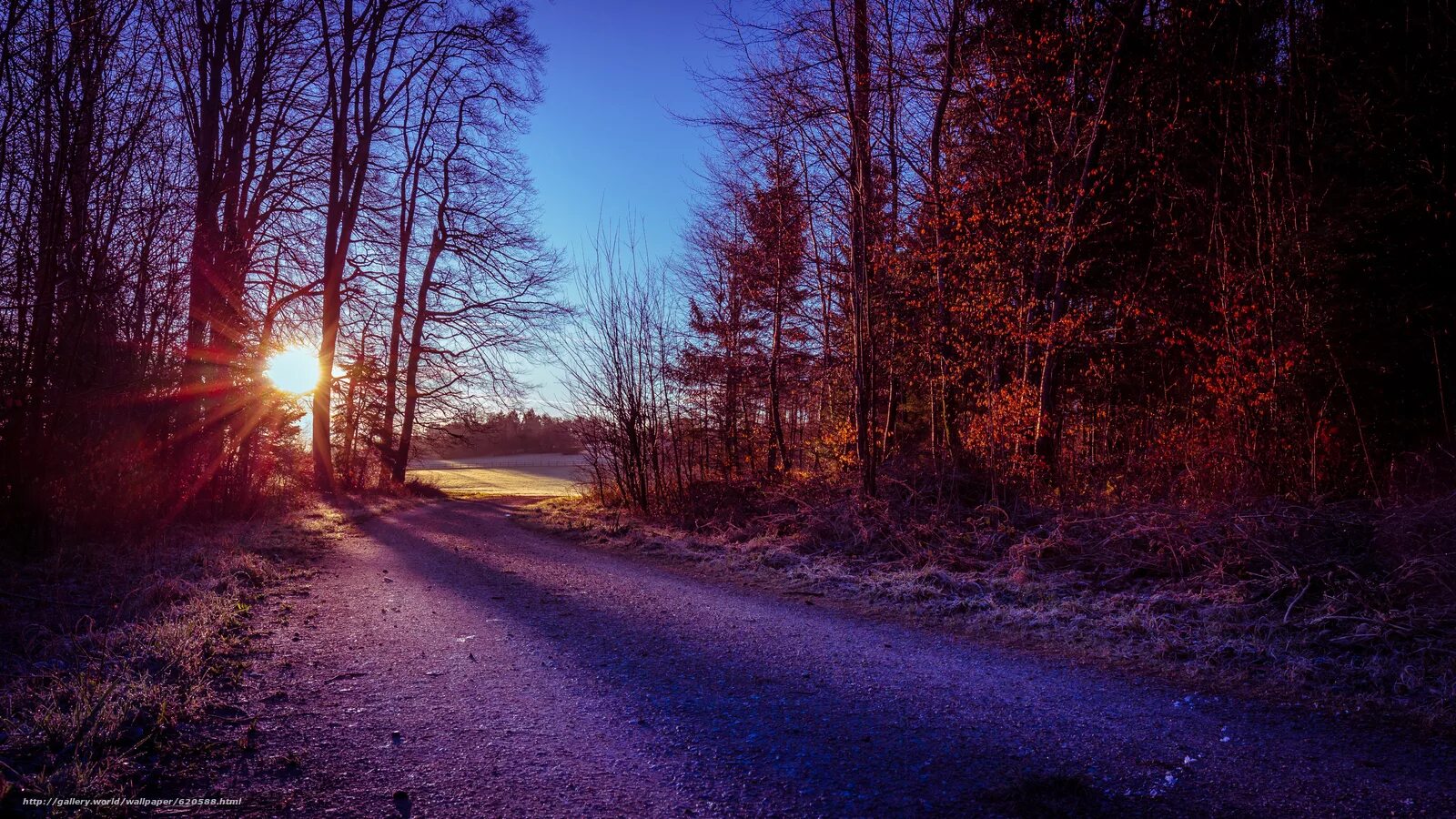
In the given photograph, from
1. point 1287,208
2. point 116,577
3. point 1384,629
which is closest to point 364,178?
point 116,577

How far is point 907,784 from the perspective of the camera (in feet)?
8.74

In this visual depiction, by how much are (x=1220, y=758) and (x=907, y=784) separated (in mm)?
1417

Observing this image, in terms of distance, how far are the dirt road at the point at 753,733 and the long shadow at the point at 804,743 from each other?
0.01m

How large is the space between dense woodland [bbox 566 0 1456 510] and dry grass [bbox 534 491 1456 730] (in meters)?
0.92

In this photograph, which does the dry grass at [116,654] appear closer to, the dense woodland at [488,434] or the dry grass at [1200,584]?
the dry grass at [1200,584]

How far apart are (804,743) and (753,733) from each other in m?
0.25

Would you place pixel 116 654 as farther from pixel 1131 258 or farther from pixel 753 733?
pixel 1131 258

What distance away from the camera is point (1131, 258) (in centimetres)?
1108

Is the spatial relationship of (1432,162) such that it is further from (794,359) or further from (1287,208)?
(794,359)

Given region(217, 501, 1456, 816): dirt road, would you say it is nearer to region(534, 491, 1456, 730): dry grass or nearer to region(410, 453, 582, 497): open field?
region(534, 491, 1456, 730): dry grass

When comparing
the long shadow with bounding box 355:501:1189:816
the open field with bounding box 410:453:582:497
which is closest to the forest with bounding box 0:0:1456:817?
the long shadow with bounding box 355:501:1189:816

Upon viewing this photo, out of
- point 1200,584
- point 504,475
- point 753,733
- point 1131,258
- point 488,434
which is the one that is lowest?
point 504,475

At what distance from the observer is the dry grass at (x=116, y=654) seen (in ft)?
8.73

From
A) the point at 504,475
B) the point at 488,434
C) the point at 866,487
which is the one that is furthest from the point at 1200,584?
the point at 504,475
